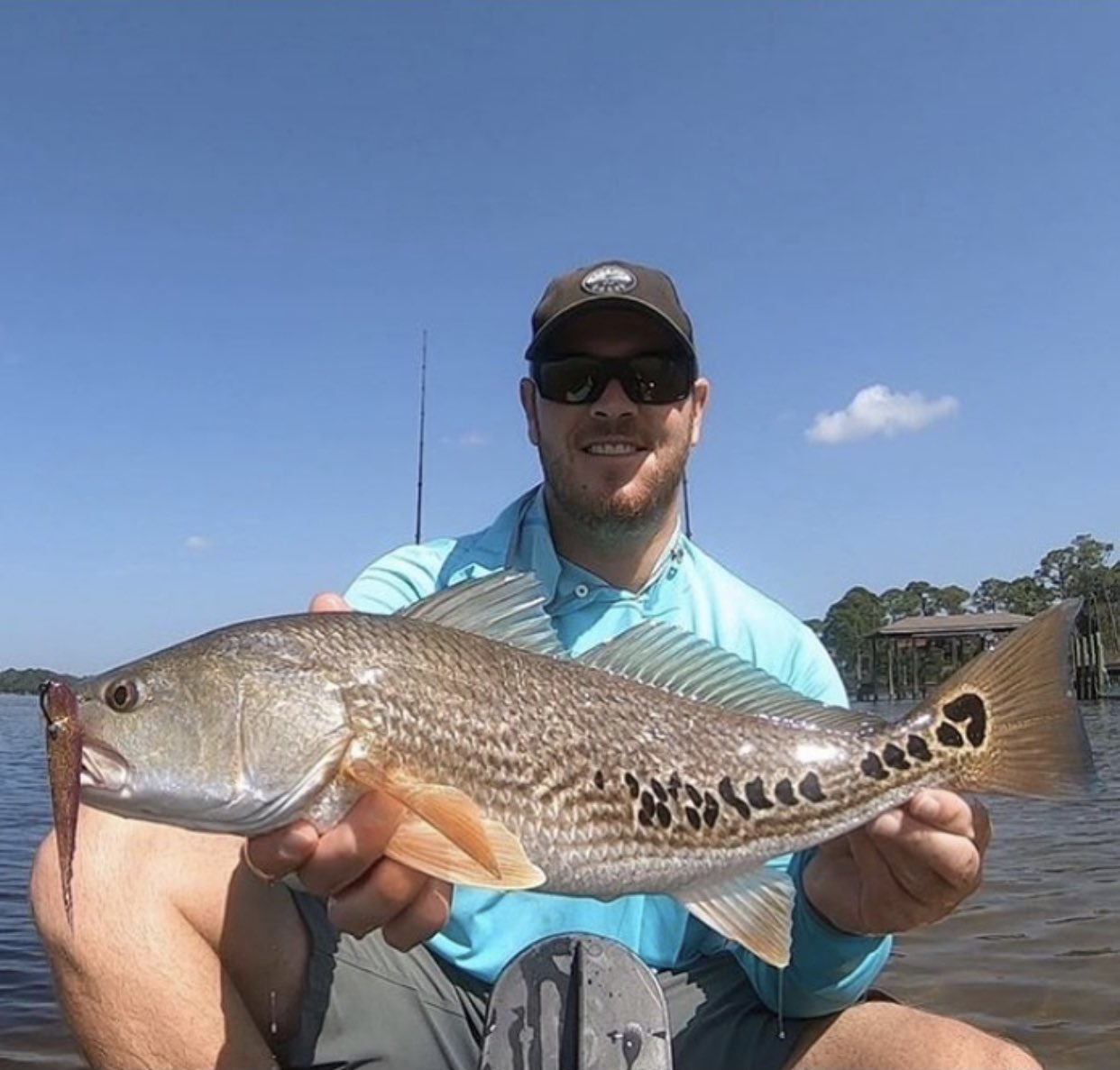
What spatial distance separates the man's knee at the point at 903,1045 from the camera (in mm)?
3174

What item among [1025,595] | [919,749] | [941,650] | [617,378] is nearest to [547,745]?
[919,749]

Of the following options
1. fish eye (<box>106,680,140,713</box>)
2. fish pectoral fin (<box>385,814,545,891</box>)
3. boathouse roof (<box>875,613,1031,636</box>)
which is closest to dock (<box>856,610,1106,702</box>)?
boathouse roof (<box>875,613,1031,636</box>)

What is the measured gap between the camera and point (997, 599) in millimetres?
77938

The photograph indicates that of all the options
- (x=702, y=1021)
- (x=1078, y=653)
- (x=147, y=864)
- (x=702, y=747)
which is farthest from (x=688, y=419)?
(x=1078, y=653)

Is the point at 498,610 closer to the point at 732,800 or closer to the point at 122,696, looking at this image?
the point at 732,800

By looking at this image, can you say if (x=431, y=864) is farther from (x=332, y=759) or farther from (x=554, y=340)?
(x=554, y=340)

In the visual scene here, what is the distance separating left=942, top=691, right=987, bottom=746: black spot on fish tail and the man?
0.18 meters

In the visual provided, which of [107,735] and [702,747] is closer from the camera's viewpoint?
[107,735]

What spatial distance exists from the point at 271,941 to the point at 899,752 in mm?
1900

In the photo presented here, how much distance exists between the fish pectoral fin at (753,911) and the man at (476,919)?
0.29 meters

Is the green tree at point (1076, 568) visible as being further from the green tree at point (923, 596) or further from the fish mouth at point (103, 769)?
the fish mouth at point (103, 769)

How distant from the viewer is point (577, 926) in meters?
3.70

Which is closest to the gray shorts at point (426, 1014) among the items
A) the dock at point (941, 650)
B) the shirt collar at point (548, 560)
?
the shirt collar at point (548, 560)

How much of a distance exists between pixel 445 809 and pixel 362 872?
316mm
